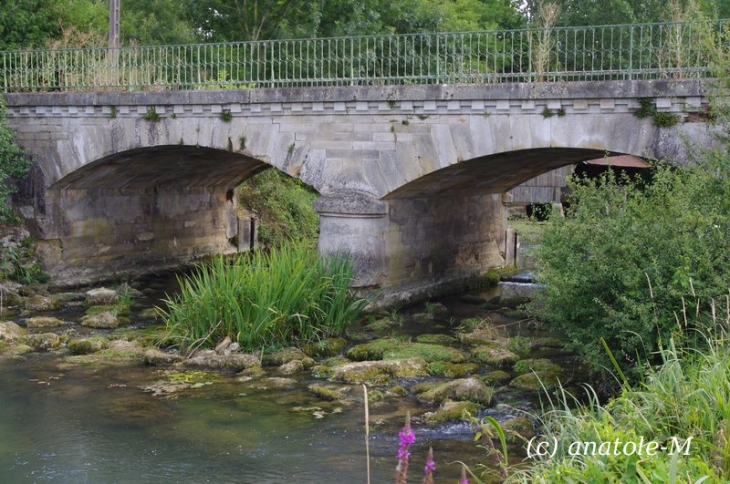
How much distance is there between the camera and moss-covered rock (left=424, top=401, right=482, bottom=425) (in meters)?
Answer: 9.25

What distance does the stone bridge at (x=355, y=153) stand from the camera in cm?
1280

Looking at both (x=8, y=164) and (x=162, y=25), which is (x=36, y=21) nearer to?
(x=162, y=25)

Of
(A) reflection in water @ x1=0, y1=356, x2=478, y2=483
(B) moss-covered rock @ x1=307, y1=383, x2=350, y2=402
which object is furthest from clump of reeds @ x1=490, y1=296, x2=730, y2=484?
(B) moss-covered rock @ x1=307, y1=383, x2=350, y2=402

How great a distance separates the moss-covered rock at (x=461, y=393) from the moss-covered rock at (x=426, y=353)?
5.54 feet

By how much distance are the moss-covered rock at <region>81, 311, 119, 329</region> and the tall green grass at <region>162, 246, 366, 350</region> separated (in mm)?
1709

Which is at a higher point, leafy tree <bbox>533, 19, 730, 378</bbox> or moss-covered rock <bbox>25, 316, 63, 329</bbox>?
leafy tree <bbox>533, 19, 730, 378</bbox>

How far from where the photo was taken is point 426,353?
12.2 metres

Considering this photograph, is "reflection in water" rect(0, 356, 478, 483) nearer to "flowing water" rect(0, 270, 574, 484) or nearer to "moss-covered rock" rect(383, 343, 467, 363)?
"flowing water" rect(0, 270, 574, 484)

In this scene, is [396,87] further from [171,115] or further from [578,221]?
[578,221]

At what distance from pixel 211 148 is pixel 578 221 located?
26.1 ft

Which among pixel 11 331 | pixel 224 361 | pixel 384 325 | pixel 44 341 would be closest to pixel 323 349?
pixel 224 361

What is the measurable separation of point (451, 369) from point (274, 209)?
13.1 m

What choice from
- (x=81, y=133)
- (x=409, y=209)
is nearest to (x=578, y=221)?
(x=409, y=209)

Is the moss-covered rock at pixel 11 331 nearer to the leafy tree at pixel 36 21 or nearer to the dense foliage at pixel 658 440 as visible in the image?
the dense foliage at pixel 658 440
